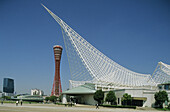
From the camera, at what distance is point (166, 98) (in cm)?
3628

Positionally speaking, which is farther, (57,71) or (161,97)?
(57,71)

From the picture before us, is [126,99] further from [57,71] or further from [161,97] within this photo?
[57,71]

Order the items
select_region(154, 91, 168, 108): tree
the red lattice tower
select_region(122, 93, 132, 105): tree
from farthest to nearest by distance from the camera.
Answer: the red lattice tower, select_region(122, 93, 132, 105): tree, select_region(154, 91, 168, 108): tree

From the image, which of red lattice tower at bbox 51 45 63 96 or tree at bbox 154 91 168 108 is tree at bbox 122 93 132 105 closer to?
tree at bbox 154 91 168 108

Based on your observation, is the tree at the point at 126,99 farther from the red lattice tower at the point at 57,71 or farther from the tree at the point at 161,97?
the red lattice tower at the point at 57,71

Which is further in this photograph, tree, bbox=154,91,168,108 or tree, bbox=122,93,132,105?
tree, bbox=122,93,132,105

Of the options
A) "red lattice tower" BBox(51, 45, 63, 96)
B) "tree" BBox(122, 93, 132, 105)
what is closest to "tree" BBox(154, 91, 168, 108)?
"tree" BBox(122, 93, 132, 105)

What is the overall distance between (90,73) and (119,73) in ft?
50.9

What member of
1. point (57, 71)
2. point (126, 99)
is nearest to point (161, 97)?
point (126, 99)

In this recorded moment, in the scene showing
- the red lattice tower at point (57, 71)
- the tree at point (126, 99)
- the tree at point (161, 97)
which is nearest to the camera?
the tree at point (161, 97)

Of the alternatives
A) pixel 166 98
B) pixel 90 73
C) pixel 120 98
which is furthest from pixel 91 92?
pixel 166 98

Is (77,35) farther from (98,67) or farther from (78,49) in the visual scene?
(98,67)

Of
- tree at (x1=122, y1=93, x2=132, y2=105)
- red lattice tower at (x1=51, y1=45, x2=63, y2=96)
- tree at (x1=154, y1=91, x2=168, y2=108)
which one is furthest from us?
red lattice tower at (x1=51, y1=45, x2=63, y2=96)

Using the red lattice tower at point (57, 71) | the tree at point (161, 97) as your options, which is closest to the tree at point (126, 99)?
the tree at point (161, 97)
